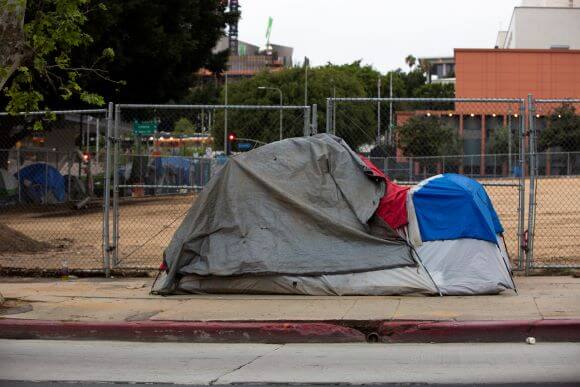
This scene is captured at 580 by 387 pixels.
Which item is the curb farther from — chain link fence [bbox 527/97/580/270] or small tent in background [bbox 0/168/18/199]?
small tent in background [bbox 0/168/18/199]

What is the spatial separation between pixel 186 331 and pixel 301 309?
4.75 feet

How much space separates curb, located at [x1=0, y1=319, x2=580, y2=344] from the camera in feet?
26.2

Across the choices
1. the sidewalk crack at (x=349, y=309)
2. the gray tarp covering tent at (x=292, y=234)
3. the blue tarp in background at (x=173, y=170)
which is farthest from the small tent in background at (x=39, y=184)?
the sidewalk crack at (x=349, y=309)

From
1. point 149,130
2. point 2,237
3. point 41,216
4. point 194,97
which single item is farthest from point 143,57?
point 194,97

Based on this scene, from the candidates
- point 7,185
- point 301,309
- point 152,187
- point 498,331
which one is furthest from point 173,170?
point 498,331

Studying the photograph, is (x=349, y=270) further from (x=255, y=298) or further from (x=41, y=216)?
(x=41, y=216)

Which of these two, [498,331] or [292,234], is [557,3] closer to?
[292,234]

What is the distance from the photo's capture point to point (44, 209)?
2206cm

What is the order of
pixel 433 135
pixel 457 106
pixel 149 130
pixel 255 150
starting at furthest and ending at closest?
pixel 457 106 < pixel 149 130 < pixel 433 135 < pixel 255 150

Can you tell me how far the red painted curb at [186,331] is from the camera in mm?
8258

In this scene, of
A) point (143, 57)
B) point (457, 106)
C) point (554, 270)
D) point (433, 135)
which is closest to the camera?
point (554, 270)

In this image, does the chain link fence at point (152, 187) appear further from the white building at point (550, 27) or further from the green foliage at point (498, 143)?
the white building at point (550, 27)

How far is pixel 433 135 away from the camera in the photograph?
14055 mm

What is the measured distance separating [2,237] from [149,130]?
438 inches
